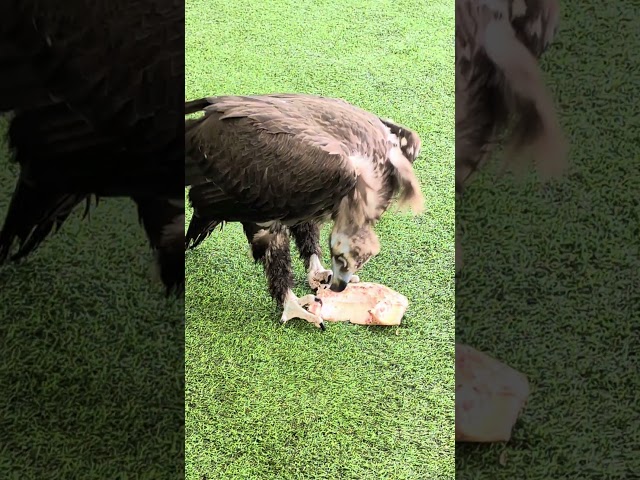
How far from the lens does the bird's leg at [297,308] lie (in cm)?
130

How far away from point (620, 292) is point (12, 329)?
1.40 m

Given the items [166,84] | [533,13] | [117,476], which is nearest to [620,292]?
[533,13]

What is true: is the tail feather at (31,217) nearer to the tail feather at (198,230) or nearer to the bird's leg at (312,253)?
the tail feather at (198,230)

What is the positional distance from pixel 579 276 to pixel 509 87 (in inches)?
18.2

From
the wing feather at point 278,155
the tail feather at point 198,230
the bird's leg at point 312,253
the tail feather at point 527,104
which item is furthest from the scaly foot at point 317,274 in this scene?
the tail feather at point 527,104

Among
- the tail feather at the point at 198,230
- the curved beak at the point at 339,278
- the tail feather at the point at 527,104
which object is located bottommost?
the curved beak at the point at 339,278

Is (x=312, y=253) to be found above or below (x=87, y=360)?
above

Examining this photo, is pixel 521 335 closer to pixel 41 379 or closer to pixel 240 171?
pixel 240 171

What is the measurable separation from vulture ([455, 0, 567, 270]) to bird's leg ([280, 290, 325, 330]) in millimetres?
362

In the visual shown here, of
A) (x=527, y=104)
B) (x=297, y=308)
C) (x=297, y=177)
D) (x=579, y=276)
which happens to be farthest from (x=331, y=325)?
(x=527, y=104)

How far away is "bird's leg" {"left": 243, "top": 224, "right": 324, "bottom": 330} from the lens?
130 centimetres

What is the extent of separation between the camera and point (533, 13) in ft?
4.07

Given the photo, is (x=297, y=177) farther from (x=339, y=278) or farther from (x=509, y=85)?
(x=509, y=85)

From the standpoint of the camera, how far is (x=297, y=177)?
48.3 inches
